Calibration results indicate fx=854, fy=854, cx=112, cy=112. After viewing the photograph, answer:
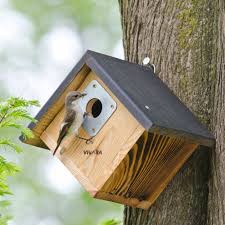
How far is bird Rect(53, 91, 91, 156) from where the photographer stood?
4633mm

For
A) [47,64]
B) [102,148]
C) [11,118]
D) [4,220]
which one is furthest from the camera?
[47,64]

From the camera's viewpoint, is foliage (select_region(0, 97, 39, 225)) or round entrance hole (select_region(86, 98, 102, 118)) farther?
round entrance hole (select_region(86, 98, 102, 118))

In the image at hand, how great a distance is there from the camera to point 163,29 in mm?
4938

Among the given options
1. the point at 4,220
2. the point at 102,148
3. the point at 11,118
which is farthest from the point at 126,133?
the point at 4,220

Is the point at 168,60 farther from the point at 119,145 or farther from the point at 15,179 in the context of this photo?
the point at 15,179

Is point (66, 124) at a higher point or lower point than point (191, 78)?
lower

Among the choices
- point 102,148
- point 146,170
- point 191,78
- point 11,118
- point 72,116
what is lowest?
point 146,170

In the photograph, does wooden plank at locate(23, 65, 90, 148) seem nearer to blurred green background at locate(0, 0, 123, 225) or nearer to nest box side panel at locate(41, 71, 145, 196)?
nest box side panel at locate(41, 71, 145, 196)

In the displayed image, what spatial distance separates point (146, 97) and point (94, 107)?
1.46 ft

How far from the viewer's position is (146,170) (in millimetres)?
4609

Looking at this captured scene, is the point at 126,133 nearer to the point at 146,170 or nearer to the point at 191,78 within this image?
the point at 146,170

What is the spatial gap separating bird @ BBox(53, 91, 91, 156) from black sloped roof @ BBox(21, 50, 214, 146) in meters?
0.14

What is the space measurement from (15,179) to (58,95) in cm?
640

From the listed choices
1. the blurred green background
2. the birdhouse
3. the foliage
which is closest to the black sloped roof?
the birdhouse
